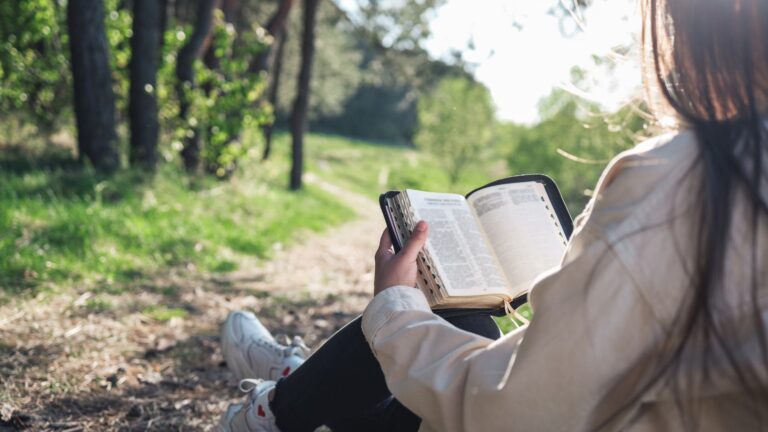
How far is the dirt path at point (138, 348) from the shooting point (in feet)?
8.85

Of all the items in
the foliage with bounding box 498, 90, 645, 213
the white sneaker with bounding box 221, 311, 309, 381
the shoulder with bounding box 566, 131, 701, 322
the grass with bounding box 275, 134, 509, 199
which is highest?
the shoulder with bounding box 566, 131, 701, 322

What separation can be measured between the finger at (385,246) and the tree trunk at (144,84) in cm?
608

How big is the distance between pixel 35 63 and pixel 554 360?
8.43m

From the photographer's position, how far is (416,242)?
1.58m

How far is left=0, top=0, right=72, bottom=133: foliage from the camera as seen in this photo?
7.70m

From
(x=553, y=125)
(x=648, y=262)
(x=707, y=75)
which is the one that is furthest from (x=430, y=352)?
(x=553, y=125)

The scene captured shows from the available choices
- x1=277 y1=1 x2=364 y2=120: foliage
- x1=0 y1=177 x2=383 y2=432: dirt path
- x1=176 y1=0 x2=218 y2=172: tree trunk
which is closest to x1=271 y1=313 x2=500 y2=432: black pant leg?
x1=0 y1=177 x2=383 y2=432: dirt path

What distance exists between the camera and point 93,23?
20.5 ft

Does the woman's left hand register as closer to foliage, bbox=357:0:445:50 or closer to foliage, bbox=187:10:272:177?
foliage, bbox=187:10:272:177

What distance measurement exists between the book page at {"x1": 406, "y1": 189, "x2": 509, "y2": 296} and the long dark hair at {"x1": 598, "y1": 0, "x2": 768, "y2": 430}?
58 centimetres

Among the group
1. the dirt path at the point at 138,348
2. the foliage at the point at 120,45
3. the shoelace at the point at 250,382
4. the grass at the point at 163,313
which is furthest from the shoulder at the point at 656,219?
the foliage at the point at 120,45

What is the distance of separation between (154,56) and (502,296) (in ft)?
21.1

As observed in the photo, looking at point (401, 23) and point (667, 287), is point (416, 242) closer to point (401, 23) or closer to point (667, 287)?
point (667, 287)

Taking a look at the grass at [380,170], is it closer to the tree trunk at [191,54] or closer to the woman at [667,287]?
the tree trunk at [191,54]
